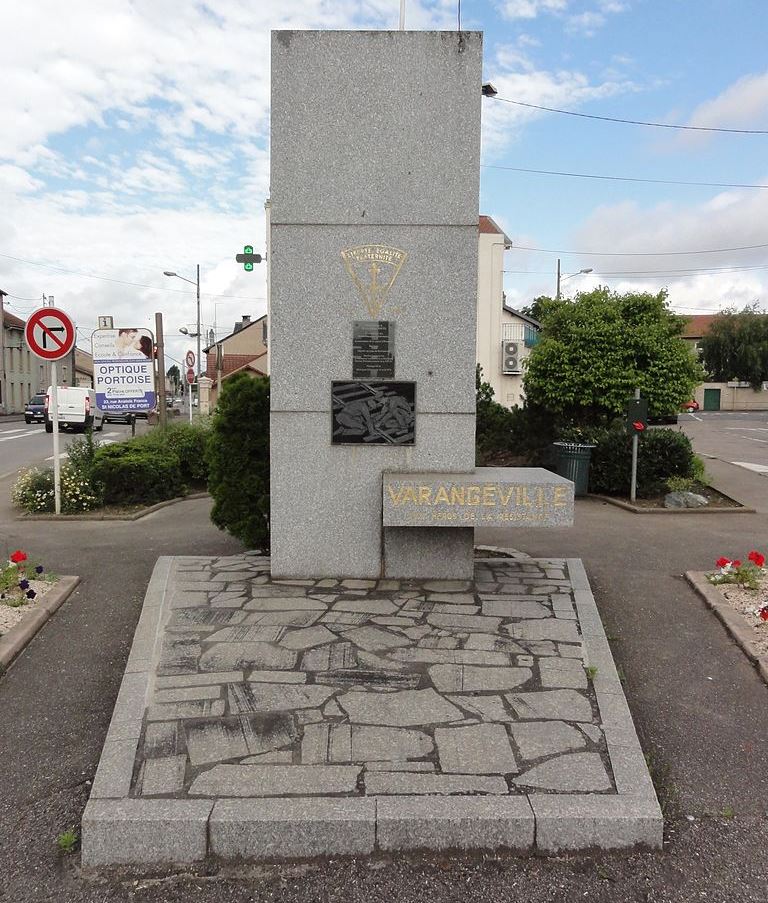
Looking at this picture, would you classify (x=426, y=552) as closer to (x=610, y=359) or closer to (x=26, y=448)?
(x=610, y=359)

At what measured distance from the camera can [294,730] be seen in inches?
147

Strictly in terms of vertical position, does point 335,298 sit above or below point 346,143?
below

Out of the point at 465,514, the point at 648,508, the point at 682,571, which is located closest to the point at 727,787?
the point at 465,514

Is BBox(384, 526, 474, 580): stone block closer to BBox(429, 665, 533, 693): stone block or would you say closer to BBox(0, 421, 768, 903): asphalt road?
BBox(0, 421, 768, 903): asphalt road

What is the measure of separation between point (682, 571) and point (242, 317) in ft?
259

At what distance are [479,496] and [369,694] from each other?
193 centimetres

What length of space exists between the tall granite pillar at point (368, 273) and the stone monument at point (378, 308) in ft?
0.04

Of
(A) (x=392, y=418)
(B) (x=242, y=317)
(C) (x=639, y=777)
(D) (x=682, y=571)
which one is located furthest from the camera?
(B) (x=242, y=317)

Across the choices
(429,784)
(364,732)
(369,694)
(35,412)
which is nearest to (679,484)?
(369,694)

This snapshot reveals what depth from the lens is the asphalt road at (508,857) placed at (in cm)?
286

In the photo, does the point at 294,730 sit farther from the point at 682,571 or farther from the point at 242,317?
the point at 242,317

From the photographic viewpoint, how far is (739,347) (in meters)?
60.7

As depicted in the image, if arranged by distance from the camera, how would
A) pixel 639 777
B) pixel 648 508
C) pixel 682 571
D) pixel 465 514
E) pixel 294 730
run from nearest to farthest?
1. pixel 639 777
2. pixel 294 730
3. pixel 465 514
4. pixel 682 571
5. pixel 648 508

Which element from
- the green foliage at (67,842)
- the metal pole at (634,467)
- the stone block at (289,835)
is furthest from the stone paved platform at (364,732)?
the metal pole at (634,467)
